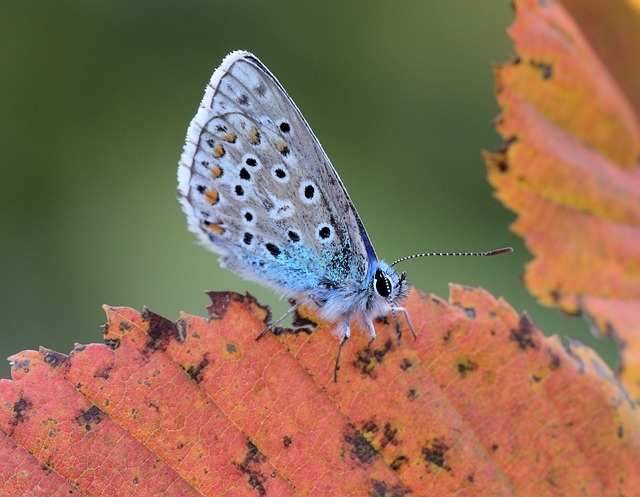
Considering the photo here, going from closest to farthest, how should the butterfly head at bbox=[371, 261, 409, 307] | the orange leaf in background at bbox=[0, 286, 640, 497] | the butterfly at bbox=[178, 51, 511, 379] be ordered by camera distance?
1. the orange leaf in background at bbox=[0, 286, 640, 497]
2. the butterfly head at bbox=[371, 261, 409, 307]
3. the butterfly at bbox=[178, 51, 511, 379]

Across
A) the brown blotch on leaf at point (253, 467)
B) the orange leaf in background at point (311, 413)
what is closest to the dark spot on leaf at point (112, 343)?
the orange leaf in background at point (311, 413)

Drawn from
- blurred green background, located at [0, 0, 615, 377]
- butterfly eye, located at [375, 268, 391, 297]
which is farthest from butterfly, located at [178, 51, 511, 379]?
blurred green background, located at [0, 0, 615, 377]

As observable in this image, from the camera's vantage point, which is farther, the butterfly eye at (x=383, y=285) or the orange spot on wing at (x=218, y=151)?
the orange spot on wing at (x=218, y=151)

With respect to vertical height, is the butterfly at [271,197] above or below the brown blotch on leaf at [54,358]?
above

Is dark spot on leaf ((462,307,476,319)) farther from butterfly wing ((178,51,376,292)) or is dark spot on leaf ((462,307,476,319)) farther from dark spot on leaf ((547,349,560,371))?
butterfly wing ((178,51,376,292))

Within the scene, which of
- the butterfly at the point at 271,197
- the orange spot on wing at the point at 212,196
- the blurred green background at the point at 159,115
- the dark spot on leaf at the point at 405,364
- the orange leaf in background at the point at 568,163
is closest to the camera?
the orange leaf in background at the point at 568,163

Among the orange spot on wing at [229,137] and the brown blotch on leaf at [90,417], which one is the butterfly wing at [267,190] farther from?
the brown blotch on leaf at [90,417]

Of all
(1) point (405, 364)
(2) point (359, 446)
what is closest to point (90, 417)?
(2) point (359, 446)
